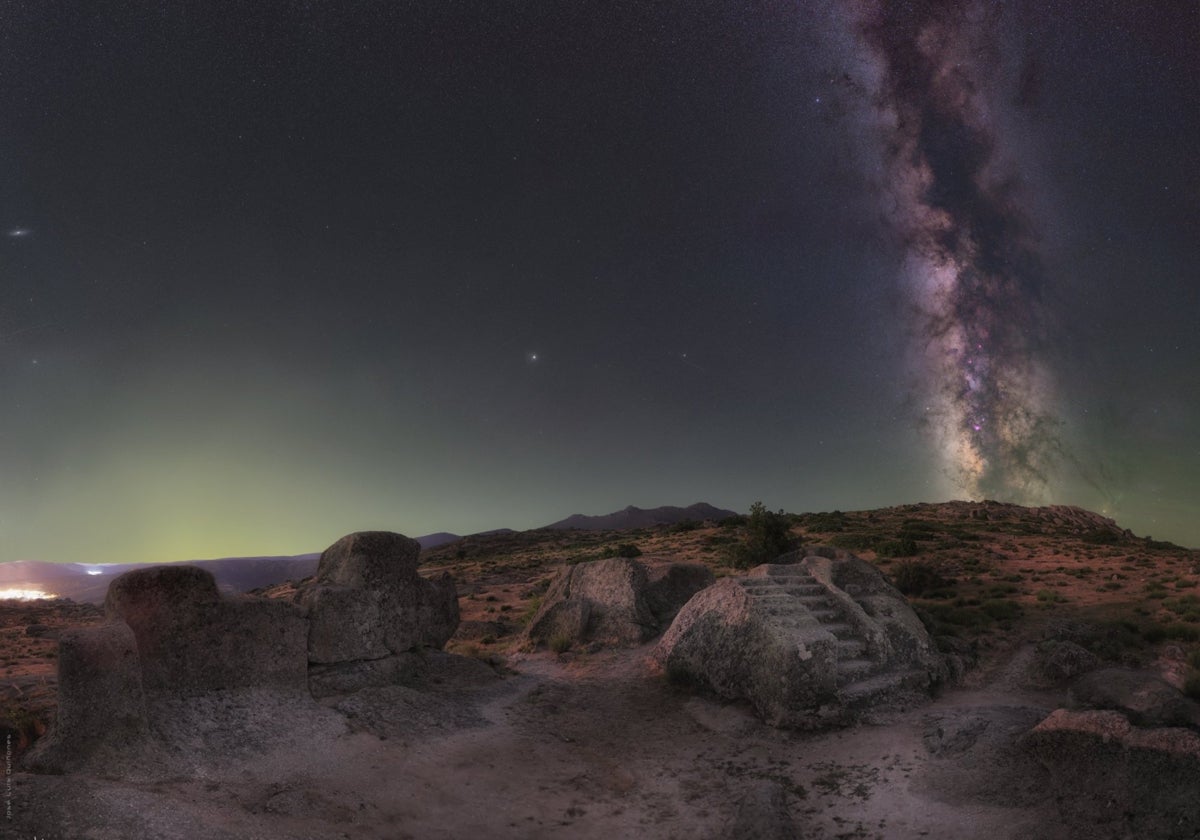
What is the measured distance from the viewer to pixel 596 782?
33.1 ft

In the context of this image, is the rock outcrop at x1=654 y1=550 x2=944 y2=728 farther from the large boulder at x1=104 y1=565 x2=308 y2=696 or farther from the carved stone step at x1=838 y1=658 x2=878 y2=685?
the large boulder at x1=104 y1=565 x2=308 y2=696

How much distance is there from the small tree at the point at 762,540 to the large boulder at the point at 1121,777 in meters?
18.0

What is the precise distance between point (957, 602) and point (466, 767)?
1654cm

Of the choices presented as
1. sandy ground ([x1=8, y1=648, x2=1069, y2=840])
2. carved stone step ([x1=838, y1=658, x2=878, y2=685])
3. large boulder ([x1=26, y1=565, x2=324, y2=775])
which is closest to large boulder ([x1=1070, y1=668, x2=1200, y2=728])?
sandy ground ([x1=8, y1=648, x2=1069, y2=840])

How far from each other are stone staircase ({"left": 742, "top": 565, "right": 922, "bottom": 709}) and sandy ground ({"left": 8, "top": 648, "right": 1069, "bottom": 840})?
2.03ft

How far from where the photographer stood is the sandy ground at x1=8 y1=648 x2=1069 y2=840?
283 inches

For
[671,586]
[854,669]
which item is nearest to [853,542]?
[671,586]

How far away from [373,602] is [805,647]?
8.41m

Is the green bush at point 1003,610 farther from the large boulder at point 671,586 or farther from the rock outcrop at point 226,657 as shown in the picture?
the rock outcrop at point 226,657

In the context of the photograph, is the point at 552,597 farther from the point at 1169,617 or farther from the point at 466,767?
the point at 1169,617

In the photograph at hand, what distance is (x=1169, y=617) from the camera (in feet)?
57.9

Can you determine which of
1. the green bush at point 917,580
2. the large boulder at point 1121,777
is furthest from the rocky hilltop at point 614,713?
the green bush at point 917,580

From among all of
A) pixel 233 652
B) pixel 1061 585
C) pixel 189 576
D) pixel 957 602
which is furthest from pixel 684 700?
pixel 1061 585

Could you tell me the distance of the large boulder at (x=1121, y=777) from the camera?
7410 millimetres
